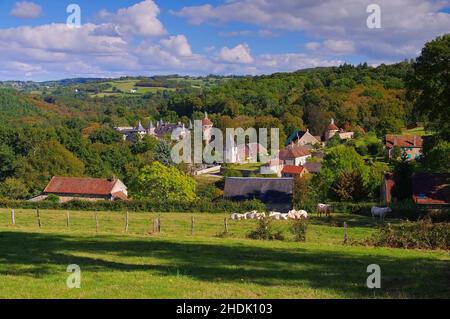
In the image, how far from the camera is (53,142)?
7994 cm

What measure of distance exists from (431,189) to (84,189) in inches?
1465

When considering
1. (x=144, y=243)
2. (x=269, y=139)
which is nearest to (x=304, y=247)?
(x=144, y=243)

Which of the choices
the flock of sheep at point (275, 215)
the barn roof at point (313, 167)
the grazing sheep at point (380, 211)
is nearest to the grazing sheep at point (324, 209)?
the flock of sheep at point (275, 215)

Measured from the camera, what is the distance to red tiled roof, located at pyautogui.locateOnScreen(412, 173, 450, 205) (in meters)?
42.9

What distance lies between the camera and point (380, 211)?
36.2m

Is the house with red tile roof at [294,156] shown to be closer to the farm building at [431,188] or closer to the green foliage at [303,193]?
the green foliage at [303,193]

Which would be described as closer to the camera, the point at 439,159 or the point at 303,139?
the point at 439,159

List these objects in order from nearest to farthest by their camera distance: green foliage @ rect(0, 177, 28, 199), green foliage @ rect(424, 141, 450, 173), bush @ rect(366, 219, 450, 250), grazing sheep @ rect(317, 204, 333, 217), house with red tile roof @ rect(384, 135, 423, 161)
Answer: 1. bush @ rect(366, 219, 450, 250)
2. grazing sheep @ rect(317, 204, 333, 217)
3. green foliage @ rect(424, 141, 450, 173)
4. green foliage @ rect(0, 177, 28, 199)
5. house with red tile roof @ rect(384, 135, 423, 161)

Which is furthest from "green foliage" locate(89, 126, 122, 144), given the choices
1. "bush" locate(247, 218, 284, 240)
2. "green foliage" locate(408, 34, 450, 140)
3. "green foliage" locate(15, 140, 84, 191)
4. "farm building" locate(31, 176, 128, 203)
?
"bush" locate(247, 218, 284, 240)

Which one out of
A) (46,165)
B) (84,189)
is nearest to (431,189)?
(84,189)

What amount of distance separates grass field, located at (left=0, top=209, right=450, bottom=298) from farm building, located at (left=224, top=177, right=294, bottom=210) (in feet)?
70.6

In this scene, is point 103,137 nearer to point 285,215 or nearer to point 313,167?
point 313,167

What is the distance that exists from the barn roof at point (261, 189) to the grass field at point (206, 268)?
72.3ft

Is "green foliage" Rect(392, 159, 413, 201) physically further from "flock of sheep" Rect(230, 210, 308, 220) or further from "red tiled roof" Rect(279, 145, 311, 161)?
"red tiled roof" Rect(279, 145, 311, 161)
